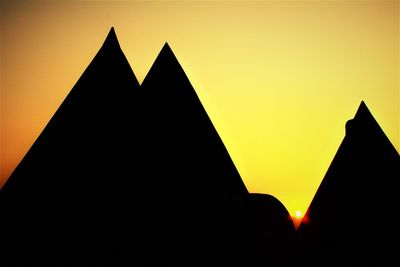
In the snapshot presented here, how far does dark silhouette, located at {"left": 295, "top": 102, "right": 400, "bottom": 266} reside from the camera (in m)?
2.71

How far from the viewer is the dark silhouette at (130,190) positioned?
2346 mm

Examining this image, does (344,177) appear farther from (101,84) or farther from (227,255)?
(101,84)

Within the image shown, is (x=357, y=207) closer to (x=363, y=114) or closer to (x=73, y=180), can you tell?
(x=363, y=114)

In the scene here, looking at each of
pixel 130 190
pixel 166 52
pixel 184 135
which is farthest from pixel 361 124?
pixel 130 190

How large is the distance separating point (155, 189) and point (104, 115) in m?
1.00

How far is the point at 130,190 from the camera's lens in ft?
8.31

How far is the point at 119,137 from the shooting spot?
2736 mm

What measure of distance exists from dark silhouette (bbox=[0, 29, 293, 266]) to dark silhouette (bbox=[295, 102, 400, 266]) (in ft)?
1.35

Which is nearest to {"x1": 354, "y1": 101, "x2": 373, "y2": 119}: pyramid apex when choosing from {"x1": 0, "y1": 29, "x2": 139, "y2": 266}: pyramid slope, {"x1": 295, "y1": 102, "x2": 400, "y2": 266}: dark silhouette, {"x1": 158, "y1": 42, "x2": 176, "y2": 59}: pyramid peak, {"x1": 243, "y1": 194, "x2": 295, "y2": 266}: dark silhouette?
{"x1": 295, "y1": 102, "x2": 400, "y2": 266}: dark silhouette

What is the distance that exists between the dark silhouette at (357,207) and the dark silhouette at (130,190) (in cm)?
41

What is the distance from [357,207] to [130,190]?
2.45 meters

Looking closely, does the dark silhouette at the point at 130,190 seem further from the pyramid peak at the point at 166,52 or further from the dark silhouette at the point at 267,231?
the pyramid peak at the point at 166,52

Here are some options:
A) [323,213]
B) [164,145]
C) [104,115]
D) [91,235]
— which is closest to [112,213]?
[91,235]

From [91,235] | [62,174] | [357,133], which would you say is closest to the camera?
[91,235]
